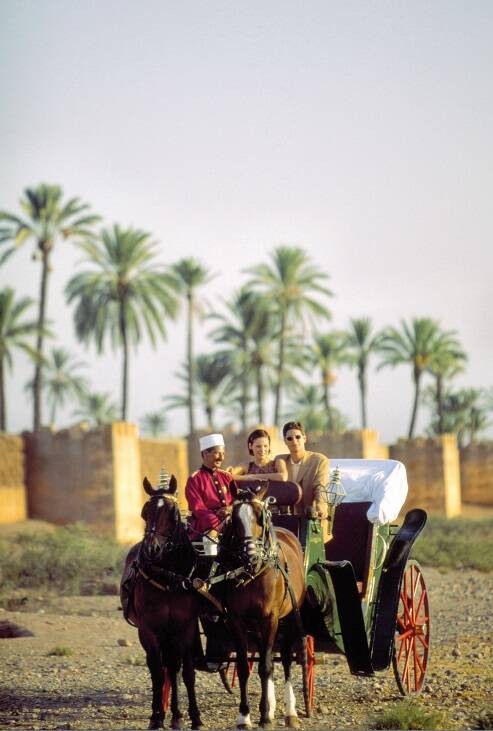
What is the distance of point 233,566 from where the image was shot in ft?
25.2

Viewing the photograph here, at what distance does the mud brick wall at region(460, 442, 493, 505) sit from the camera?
47344 millimetres

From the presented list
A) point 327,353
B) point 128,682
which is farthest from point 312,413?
point 128,682

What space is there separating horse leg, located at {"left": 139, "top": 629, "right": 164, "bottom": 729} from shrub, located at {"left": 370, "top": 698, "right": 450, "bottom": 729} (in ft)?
4.86

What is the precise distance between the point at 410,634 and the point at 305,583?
1.81 meters

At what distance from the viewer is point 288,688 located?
26.9ft

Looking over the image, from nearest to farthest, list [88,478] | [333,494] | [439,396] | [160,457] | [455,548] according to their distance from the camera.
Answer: [333,494]
[455,548]
[88,478]
[160,457]
[439,396]

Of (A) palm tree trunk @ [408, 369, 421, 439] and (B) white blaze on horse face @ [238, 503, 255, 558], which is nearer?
(B) white blaze on horse face @ [238, 503, 255, 558]

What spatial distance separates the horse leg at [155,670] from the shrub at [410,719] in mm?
1483

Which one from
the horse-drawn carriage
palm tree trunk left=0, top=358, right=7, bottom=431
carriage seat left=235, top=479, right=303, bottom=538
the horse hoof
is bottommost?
the horse hoof

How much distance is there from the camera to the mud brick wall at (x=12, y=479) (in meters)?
29.9

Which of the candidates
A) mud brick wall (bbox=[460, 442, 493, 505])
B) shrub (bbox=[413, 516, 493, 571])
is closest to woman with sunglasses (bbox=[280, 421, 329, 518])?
shrub (bbox=[413, 516, 493, 571])

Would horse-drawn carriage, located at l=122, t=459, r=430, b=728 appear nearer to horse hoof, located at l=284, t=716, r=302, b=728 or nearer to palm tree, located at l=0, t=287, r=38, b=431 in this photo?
horse hoof, located at l=284, t=716, r=302, b=728

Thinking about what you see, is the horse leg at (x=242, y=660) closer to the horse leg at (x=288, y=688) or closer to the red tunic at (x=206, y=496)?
the horse leg at (x=288, y=688)

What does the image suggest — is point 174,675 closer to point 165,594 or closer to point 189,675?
point 189,675
